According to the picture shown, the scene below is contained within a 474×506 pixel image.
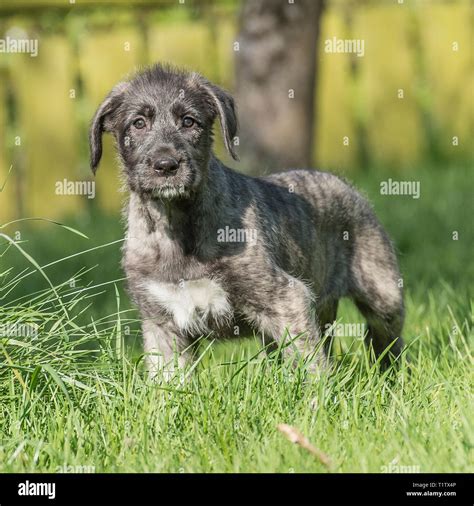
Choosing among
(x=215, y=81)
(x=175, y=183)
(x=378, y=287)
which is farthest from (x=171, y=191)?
(x=215, y=81)

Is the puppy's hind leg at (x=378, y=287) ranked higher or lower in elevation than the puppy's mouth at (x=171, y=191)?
lower

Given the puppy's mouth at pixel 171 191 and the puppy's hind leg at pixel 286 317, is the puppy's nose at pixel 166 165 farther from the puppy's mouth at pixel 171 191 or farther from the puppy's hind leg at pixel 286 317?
the puppy's hind leg at pixel 286 317

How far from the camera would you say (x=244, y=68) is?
11695 millimetres

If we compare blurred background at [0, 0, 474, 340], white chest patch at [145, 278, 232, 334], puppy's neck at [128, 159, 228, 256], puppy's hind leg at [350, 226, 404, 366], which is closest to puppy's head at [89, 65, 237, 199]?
puppy's neck at [128, 159, 228, 256]

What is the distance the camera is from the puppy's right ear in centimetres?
574

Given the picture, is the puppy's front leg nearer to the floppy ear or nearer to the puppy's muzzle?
the puppy's muzzle

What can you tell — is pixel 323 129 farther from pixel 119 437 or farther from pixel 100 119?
pixel 119 437

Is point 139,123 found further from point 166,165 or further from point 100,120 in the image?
point 166,165

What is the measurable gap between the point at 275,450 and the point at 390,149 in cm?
1219

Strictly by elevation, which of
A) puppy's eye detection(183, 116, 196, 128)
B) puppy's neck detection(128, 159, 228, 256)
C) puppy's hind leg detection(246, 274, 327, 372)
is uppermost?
puppy's eye detection(183, 116, 196, 128)

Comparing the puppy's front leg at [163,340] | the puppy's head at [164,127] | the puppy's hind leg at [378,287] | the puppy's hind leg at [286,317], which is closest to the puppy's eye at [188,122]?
the puppy's head at [164,127]

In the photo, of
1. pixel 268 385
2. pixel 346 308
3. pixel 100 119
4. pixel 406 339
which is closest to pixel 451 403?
pixel 268 385

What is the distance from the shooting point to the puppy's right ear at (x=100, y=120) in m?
5.74
